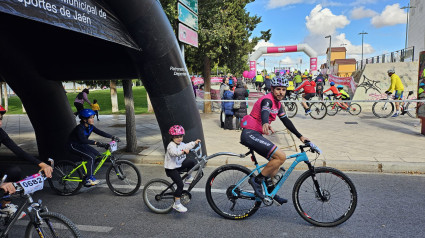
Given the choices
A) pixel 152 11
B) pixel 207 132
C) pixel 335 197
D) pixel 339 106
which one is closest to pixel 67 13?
pixel 152 11

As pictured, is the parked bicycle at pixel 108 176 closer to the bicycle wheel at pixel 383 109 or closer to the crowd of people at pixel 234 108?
the crowd of people at pixel 234 108

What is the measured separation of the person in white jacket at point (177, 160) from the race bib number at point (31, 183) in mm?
1629

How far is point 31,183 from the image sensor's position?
2977mm

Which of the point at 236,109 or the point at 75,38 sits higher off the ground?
the point at 75,38

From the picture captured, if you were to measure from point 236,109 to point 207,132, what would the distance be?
1.39 metres

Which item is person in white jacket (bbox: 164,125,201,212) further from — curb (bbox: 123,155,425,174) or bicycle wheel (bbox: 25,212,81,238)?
curb (bbox: 123,155,425,174)

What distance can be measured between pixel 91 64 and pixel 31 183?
4454mm

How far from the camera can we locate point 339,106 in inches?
541

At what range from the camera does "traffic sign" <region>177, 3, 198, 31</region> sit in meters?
6.37

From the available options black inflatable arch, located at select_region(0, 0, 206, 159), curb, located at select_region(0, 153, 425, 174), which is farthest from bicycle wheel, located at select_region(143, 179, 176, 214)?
curb, located at select_region(0, 153, 425, 174)

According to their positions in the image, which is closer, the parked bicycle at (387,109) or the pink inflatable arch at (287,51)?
the parked bicycle at (387,109)

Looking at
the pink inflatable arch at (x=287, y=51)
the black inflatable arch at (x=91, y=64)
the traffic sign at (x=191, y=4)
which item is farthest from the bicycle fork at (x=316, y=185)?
the pink inflatable arch at (x=287, y=51)

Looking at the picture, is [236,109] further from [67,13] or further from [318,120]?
[67,13]

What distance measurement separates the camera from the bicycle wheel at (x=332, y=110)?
45.3 ft
